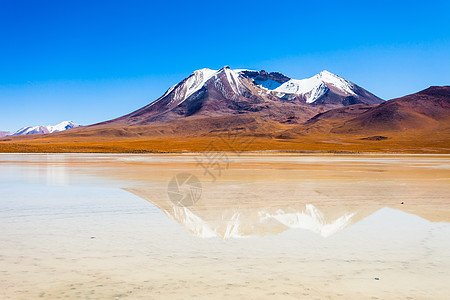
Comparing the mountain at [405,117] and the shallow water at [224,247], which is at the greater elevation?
the mountain at [405,117]

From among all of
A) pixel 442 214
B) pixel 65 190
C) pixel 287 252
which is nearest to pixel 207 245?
pixel 287 252

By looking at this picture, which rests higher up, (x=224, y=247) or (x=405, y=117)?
(x=405, y=117)

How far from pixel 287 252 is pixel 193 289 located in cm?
231

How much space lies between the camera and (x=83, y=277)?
556cm

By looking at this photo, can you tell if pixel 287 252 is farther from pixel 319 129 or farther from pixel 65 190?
pixel 319 129

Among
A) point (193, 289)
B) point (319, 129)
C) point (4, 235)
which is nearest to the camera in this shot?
point (193, 289)

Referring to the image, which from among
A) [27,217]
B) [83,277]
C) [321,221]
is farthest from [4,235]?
[321,221]

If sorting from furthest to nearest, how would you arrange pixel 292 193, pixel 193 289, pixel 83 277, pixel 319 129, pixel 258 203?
pixel 319 129 < pixel 292 193 < pixel 258 203 < pixel 83 277 < pixel 193 289

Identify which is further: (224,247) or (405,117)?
(405,117)

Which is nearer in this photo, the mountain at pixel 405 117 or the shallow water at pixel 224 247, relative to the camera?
the shallow water at pixel 224 247

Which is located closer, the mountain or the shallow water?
the shallow water

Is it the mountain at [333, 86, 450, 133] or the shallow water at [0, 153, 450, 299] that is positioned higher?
the mountain at [333, 86, 450, 133]

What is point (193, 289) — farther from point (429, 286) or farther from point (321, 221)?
point (321, 221)

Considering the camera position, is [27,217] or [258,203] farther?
[258,203]
